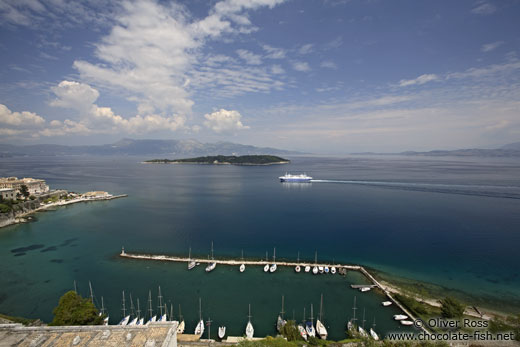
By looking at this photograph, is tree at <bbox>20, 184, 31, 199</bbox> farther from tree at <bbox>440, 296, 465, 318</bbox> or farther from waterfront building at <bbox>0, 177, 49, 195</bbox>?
tree at <bbox>440, 296, 465, 318</bbox>

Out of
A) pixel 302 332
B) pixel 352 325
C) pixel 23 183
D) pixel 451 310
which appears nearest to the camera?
pixel 302 332

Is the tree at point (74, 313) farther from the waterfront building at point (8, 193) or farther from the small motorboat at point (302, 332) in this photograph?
the waterfront building at point (8, 193)

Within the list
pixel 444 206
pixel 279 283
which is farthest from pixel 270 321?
pixel 444 206

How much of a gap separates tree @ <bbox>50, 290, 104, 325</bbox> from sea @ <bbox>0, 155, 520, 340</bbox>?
142 inches

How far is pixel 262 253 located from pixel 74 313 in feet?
58.7

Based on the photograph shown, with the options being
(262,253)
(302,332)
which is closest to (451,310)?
(302,332)

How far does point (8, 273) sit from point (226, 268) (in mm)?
20896

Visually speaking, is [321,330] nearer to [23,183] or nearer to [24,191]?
[24,191]

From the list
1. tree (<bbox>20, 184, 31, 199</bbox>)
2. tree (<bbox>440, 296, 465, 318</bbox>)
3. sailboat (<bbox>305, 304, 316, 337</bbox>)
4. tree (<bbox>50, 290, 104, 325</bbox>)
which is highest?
tree (<bbox>20, 184, 31, 199</bbox>)

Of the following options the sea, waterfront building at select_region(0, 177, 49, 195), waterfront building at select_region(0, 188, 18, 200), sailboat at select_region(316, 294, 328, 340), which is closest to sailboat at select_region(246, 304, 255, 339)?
the sea

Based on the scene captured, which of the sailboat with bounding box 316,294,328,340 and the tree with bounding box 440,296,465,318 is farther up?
the tree with bounding box 440,296,465,318

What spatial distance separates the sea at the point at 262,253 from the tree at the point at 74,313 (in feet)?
11.8

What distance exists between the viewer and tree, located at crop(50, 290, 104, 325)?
1399 centimetres

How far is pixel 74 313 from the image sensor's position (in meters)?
14.2
